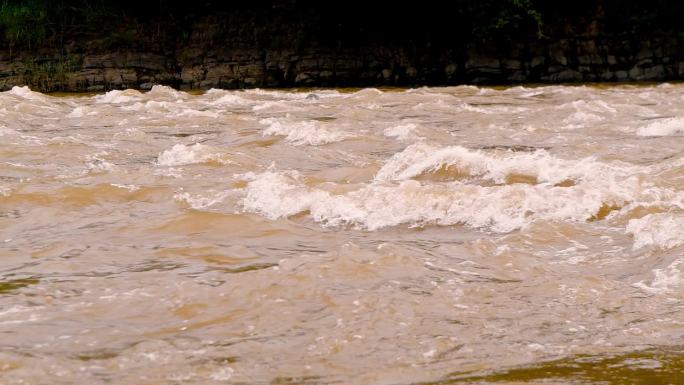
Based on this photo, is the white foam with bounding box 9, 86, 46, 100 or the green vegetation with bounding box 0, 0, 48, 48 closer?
the white foam with bounding box 9, 86, 46, 100

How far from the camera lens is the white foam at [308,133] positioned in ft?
36.2

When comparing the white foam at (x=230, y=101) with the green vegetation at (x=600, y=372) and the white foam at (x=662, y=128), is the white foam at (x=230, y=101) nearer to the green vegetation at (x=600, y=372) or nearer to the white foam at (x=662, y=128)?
the white foam at (x=662, y=128)

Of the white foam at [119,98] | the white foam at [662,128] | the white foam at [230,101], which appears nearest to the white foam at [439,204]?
the white foam at [662,128]

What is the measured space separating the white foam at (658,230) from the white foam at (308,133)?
5435 mm

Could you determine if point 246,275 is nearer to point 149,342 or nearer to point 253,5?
point 149,342

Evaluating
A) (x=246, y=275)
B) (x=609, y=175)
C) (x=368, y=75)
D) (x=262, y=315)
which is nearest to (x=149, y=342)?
(x=262, y=315)

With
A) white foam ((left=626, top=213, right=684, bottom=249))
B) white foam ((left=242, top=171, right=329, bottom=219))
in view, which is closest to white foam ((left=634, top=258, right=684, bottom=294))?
white foam ((left=626, top=213, right=684, bottom=249))

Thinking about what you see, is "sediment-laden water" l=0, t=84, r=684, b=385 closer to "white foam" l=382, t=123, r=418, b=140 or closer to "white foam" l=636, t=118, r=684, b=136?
"white foam" l=636, t=118, r=684, b=136

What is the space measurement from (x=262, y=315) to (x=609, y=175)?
3916 mm

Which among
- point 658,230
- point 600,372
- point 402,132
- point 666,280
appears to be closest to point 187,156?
point 402,132

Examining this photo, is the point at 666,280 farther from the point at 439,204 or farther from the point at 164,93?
the point at 164,93

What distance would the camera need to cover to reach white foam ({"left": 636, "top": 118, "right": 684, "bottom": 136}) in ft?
35.1

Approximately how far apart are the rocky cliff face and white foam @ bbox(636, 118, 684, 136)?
1103 cm

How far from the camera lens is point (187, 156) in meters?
9.51
